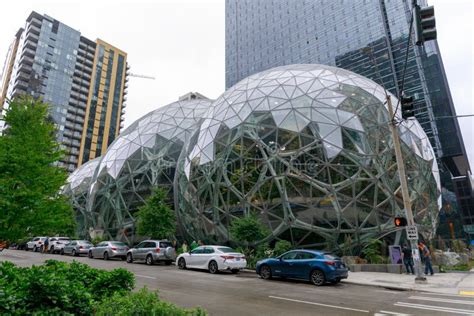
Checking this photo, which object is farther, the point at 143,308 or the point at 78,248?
the point at 78,248

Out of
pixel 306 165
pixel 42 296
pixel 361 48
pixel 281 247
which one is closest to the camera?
pixel 42 296

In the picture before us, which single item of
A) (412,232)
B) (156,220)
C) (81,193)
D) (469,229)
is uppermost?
(81,193)

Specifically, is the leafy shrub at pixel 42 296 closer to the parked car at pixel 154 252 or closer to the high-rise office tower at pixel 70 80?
the parked car at pixel 154 252

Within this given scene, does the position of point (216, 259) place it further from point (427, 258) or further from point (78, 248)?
point (78, 248)

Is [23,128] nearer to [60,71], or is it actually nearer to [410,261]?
[410,261]

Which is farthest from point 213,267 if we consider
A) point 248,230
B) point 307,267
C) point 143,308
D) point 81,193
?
point 81,193

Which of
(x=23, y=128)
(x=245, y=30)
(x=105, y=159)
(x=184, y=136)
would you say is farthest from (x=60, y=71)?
(x=23, y=128)

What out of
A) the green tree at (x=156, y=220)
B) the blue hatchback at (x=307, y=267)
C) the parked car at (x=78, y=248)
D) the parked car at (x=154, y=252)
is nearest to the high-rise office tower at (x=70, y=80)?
the parked car at (x=78, y=248)

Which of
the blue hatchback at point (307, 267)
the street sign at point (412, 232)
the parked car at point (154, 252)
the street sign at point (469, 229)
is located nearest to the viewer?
the blue hatchback at point (307, 267)

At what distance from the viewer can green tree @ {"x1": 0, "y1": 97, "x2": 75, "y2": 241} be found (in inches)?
426

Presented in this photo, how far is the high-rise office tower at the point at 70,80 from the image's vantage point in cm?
9044

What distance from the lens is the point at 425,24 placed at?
6.47 m

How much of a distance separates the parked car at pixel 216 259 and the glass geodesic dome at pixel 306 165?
3503 millimetres

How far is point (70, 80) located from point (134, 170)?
85.9 m
